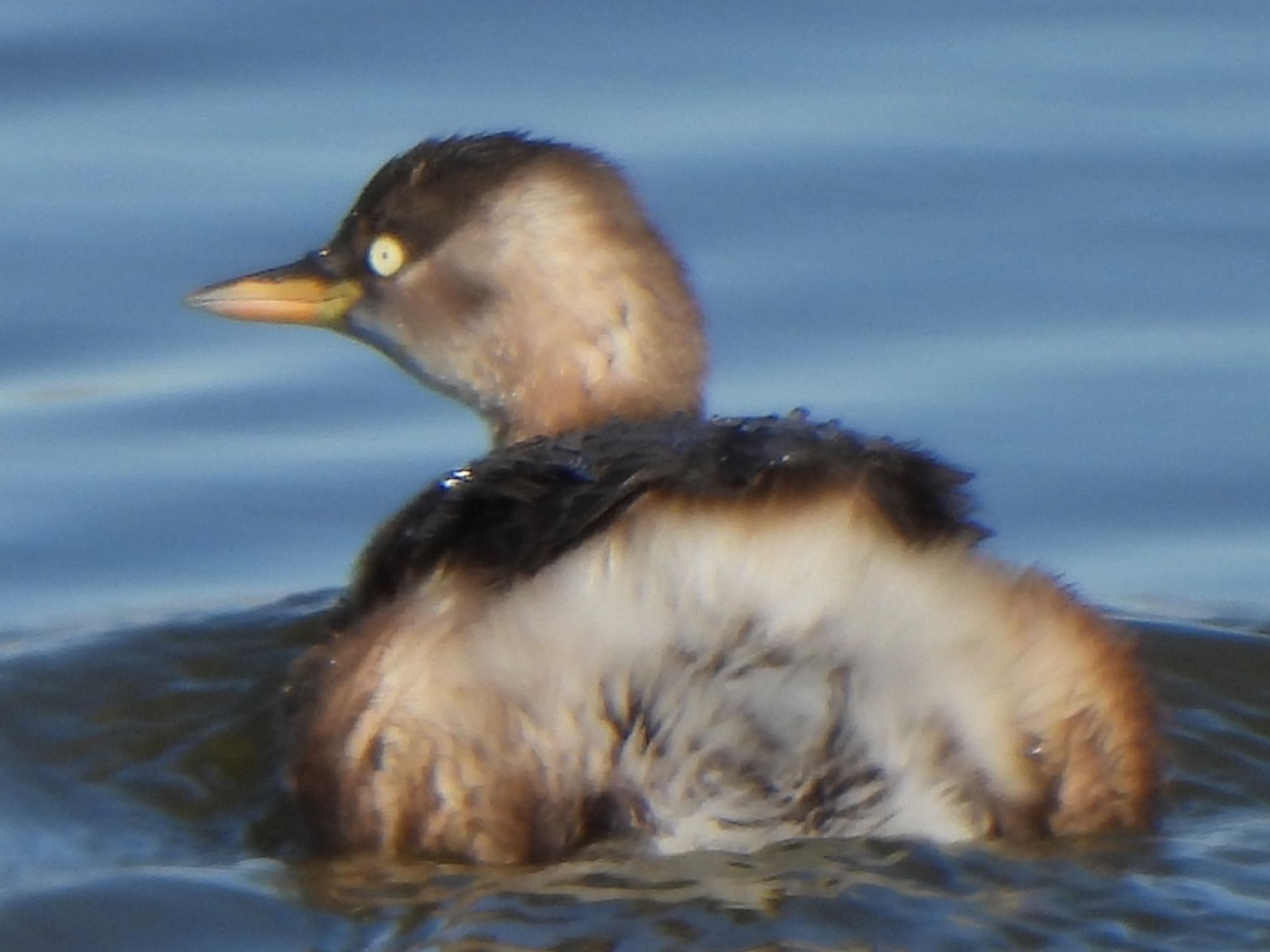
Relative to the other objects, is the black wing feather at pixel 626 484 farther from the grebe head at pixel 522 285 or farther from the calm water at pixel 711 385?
the grebe head at pixel 522 285

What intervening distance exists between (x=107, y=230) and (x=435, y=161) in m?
2.20

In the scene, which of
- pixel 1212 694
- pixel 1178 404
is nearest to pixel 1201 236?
pixel 1178 404

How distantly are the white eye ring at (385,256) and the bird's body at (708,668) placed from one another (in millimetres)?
1403

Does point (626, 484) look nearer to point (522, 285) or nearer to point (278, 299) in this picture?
point (522, 285)

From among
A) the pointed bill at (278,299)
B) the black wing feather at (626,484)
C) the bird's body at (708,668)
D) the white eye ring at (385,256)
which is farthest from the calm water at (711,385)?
the white eye ring at (385,256)

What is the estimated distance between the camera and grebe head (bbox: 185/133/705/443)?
6.37 meters

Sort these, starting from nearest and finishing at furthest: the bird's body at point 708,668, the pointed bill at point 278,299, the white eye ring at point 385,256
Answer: the bird's body at point 708,668 → the white eye ring at point 385,256 → the pointed bill at point 278,299

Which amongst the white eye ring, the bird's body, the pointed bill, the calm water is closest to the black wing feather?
the bird's body

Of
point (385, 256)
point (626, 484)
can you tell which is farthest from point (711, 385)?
point (626, 484)

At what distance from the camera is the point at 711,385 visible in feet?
25.5

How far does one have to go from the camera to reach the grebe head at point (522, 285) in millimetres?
6371

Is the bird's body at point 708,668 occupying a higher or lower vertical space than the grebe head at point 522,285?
lower

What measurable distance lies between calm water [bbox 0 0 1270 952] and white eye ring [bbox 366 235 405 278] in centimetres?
73

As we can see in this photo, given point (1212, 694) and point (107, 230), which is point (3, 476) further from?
point (1212, 694)
